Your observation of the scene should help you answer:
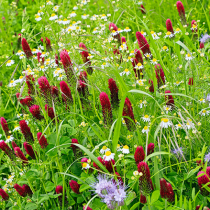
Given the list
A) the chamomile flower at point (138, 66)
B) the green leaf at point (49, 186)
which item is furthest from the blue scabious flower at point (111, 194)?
the chamomile flower at point (138, 66)

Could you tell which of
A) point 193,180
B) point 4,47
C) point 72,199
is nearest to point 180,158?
point 193,180

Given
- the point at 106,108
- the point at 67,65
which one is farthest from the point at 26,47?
the point at 106,108

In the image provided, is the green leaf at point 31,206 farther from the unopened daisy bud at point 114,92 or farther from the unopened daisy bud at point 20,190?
the unopened daisy bud at point 114,92

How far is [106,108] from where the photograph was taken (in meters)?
1.90

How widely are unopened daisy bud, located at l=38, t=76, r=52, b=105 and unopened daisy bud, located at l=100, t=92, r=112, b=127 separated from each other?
42 centimetres

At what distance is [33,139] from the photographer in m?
2.23

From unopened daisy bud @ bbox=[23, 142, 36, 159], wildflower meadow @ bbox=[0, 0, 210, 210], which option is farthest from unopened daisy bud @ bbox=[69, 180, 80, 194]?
unopened daisy bud @ bbox=[23, 142, 36, 159]

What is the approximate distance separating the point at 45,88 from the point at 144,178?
929mm

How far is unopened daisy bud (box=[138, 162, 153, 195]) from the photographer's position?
1.48 m

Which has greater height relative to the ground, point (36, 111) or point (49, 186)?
point (36, 111)

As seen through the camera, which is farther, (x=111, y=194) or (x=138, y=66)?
(x=138, y=66)

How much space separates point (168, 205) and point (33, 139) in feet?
3.49

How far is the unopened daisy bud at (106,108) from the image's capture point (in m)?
1.86

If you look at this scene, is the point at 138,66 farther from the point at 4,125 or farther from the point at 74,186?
the point at 4,125
